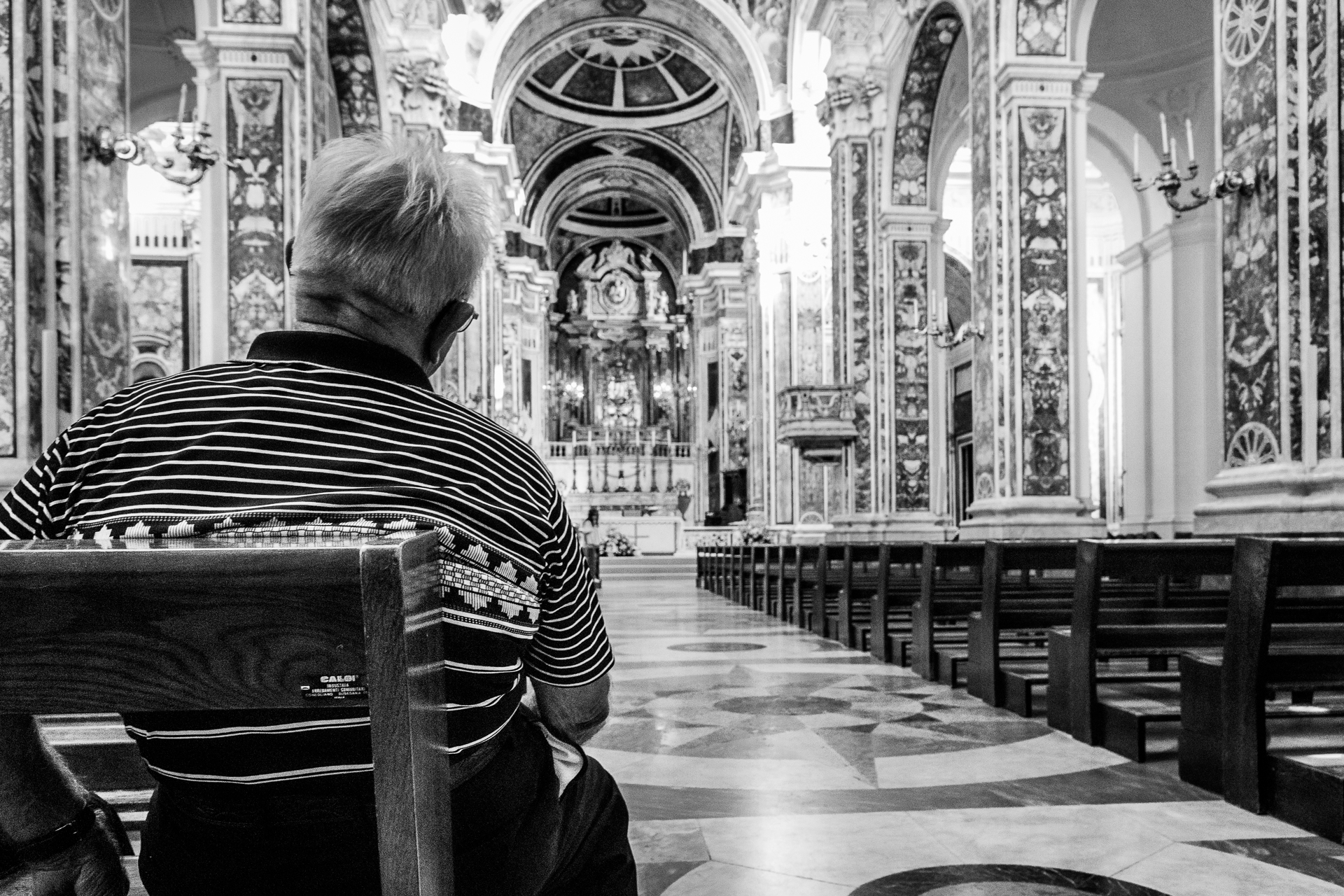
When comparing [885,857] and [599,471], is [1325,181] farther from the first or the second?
[599,471]

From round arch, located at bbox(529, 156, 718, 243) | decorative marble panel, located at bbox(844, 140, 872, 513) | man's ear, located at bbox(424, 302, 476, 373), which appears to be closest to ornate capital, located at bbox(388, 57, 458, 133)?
decorative marble panel, located at bbox(844, 140, 872, 513)

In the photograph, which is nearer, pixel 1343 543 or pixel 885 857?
pixel 885 857

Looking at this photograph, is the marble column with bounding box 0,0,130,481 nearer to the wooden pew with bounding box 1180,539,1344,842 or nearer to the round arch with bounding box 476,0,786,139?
the wooden pew with bounding box 1180,539,1344,842

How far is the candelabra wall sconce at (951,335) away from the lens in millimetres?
7984

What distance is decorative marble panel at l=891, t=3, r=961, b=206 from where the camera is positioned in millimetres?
10359

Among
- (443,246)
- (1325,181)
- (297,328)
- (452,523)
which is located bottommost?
(452,523)

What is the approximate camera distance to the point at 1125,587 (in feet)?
18.4

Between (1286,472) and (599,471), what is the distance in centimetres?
2645

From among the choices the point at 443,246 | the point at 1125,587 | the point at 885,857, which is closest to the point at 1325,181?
the point at 1125,587

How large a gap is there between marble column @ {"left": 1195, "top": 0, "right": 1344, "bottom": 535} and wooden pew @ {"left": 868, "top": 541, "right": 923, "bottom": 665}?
4.77 ft

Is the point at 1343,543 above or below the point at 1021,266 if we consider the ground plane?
below

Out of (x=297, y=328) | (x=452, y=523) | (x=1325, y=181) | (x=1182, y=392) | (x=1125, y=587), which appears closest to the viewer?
(x=452, y=523)

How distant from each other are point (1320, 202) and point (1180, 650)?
244cm

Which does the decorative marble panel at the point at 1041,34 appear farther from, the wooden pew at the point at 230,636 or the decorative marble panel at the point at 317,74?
the wooden pew at the point at 230,636
